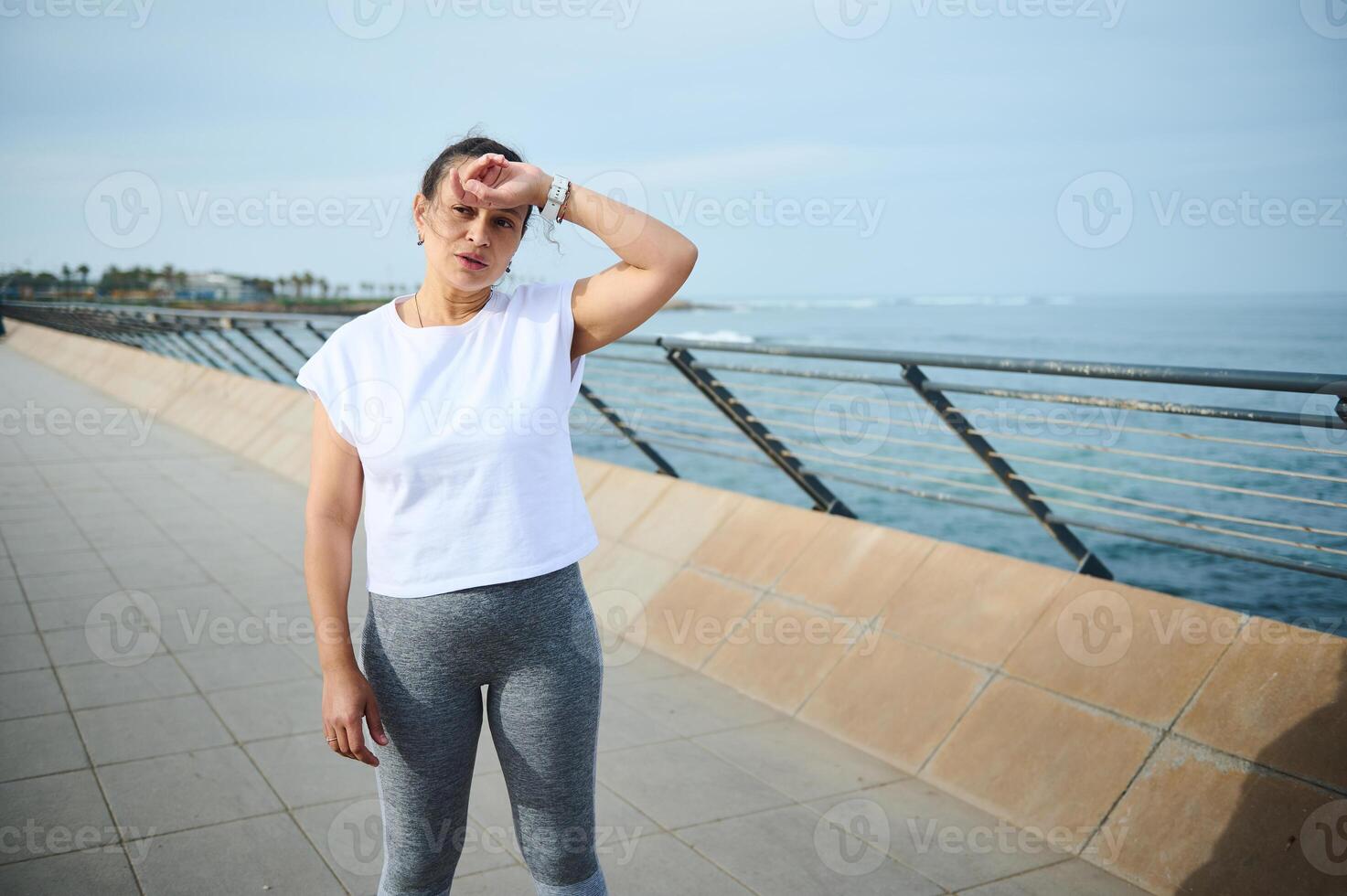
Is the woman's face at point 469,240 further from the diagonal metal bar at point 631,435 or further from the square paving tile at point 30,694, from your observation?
the diagonal metal bar at point 631,435

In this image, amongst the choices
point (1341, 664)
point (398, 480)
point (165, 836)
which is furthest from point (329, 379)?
point (1341, 664)

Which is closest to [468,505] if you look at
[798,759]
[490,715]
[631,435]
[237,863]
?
[490,715]

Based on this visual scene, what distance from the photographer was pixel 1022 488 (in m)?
3.88

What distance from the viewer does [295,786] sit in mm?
3234

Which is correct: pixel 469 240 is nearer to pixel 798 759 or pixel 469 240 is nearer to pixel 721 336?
pixel 798 759

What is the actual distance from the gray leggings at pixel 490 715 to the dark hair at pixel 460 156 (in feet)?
2.01

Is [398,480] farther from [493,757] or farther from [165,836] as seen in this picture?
[493,757]

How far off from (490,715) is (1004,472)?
2.77m

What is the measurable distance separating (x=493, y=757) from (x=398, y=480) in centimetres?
225

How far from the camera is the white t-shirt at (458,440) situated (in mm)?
1515

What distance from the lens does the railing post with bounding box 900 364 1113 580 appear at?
3.86m

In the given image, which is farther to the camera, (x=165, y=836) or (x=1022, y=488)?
(x=1022, y=488)

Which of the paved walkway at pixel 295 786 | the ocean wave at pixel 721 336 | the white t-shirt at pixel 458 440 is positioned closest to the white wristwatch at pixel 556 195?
the white t-shirt at pixel 458 440

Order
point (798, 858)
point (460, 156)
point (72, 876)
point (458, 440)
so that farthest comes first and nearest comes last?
1. point (798, 858)
2. point (72, 876)
3. point (460, 156)
4. point (458, 440)
